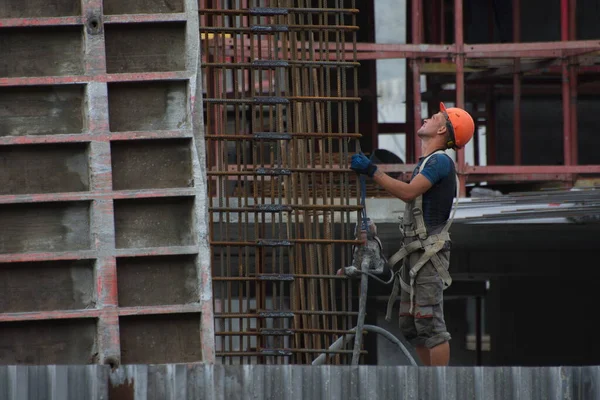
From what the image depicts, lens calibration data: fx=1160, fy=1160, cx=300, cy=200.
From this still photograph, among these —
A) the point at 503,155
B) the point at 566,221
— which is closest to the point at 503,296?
the point at 503,155

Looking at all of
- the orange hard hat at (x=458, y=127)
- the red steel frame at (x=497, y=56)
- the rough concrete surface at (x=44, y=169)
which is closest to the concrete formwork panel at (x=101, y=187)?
the rough concrete surface at (x=44, y=169)

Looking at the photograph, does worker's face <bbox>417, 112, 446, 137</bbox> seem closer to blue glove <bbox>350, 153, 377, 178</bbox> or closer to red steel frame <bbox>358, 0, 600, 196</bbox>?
blue glove <bbox>350, 153, 377, 178</bbox>

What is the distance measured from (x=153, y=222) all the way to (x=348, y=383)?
5.87ft

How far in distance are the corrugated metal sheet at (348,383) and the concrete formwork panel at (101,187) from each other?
0.70m

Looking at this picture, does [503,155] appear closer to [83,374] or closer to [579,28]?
[579,28]

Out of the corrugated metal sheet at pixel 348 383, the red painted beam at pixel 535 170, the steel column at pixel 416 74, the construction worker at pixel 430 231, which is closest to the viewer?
the corrugated metal sheet at pixel 348 383

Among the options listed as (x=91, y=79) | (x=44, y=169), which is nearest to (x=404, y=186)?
(x=91, y=79)

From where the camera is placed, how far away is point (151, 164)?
318 inches

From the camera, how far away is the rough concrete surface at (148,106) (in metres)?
8.05

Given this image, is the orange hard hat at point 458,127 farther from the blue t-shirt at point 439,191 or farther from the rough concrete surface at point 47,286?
the rough concrete surface at point 47,286

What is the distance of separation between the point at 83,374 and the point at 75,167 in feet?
5.09

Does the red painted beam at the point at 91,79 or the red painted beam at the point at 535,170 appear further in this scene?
the red painted beam at the point at 535,170

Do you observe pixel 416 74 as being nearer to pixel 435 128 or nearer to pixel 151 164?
pixel 435 128

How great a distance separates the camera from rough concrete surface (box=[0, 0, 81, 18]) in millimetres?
8062
